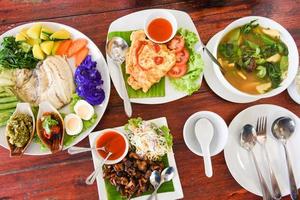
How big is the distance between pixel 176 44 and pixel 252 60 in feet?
1.31

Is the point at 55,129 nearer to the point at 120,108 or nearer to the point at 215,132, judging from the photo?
the point at 120,108

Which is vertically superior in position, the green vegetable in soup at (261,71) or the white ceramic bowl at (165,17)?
the white ceramic bowl at (165,17)

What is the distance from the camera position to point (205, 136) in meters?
1.80

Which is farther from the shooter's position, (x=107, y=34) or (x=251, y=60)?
(x=107, y=34)

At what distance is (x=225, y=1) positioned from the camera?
6.79 feet

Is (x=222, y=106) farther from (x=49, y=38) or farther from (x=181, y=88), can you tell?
(x=49, y=38)

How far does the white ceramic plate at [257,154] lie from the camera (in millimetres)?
1861

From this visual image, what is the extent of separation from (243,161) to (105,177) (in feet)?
2.36

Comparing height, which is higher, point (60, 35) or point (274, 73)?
point (60, 35)

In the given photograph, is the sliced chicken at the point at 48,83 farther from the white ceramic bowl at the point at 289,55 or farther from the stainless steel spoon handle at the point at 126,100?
the white ceramic bowl at the point at 289,55

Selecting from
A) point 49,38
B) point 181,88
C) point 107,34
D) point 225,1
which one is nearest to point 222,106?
point 181,88

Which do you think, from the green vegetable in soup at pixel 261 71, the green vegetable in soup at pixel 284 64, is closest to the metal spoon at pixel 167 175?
the green vegetable in soup at pixel 261 71

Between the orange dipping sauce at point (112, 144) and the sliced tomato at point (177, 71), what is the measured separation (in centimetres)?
42

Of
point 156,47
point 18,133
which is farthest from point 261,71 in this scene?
point 18,133
